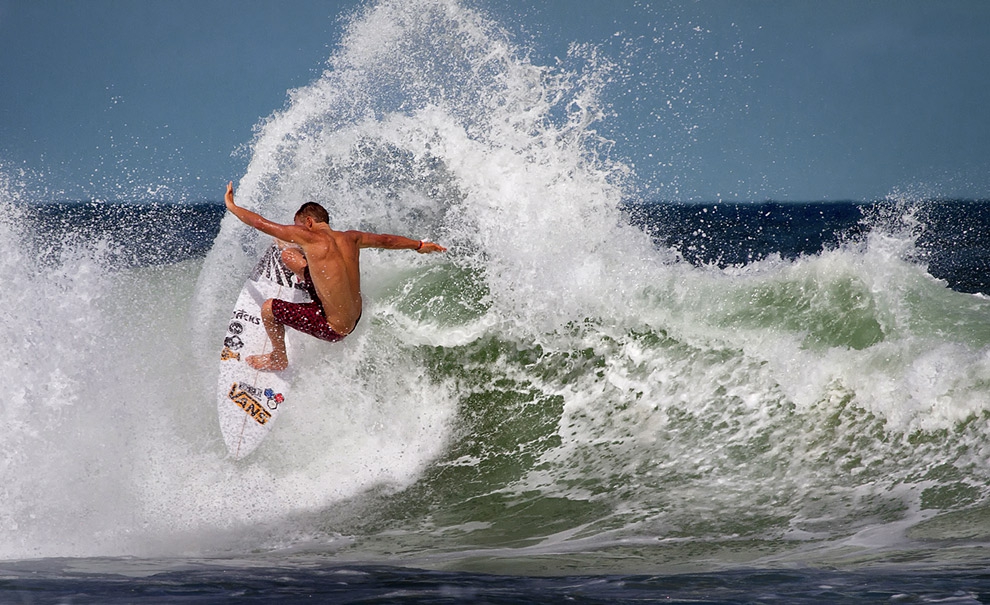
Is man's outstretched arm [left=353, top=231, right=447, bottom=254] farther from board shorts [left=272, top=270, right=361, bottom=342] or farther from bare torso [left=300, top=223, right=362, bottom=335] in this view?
board shorts [left=272, top=270, right=361, bottom=342]

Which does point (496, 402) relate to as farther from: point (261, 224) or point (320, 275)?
point (261, 224)

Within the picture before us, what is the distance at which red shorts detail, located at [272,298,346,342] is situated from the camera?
17.8ft

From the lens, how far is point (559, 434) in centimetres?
570

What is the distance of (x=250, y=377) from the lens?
5.56 metres

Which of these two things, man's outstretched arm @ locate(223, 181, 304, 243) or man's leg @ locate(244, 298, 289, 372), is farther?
man's leg @ locate(244, 298, 289, 372)

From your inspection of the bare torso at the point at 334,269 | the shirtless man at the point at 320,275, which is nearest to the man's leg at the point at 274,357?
the shirtless man at the point at 320,275

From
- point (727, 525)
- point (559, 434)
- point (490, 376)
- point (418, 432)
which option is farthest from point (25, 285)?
point (727, 525)

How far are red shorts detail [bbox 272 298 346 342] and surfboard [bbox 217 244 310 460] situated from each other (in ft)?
1.02

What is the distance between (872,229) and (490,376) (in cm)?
317

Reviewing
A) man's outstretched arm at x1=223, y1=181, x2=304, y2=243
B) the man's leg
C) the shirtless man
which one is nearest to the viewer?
man's outstretched arm at x1=223, y1=181, x2=304, y2=243

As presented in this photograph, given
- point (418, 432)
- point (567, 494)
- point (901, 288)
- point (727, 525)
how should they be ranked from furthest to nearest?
point (901, 288), point (418, 432), point (567, 494), point (727, 525)

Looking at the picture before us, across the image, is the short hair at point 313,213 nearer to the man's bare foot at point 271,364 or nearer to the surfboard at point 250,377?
the surfboard at point 250,377

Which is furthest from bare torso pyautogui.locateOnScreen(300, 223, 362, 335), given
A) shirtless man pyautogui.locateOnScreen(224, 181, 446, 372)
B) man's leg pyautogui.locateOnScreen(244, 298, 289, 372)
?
man's leg pyautogui.locateOnScreen(244, 298, 289, 372)

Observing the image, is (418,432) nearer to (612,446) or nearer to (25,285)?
(612,446)
